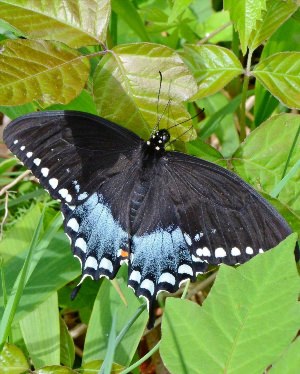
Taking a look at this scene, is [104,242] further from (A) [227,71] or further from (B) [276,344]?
(B) [276,344]

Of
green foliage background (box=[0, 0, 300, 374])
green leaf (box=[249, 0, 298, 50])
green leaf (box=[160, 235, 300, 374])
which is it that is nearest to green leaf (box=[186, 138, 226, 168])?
green foliage background (box=[0, 0, 300, 374])

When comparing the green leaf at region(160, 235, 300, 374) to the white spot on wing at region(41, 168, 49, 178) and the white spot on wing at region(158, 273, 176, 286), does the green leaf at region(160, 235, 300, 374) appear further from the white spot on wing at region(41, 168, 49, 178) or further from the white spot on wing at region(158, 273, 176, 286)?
the white spot on wing at region(41, 168, 49, 178)

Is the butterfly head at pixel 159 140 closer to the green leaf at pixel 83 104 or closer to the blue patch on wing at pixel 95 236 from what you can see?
the blue patch on wing at pixel 95 236

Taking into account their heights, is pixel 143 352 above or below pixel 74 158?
below

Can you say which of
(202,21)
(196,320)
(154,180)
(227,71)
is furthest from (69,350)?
(202,21)

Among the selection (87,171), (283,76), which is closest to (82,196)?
(87,171)

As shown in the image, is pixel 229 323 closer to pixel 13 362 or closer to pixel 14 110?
pixel 13 362

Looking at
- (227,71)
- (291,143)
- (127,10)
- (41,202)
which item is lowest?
(41,202)
